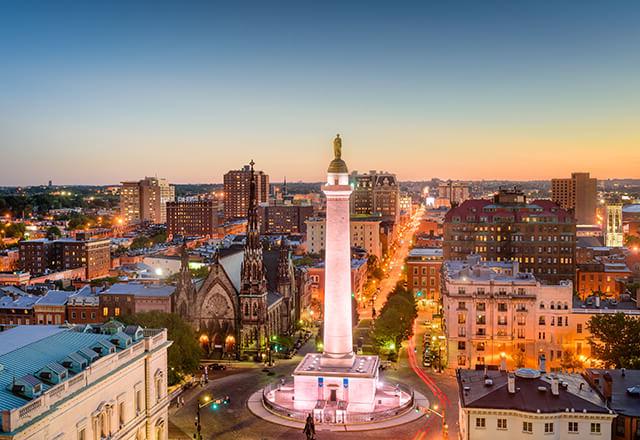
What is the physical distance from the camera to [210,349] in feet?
329

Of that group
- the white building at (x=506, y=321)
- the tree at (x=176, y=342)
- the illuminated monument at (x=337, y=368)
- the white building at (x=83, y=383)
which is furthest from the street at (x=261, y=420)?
the white building at (x=83, y=383)

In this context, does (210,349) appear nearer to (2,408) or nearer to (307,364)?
(307,364)

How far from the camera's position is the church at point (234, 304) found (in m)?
98.8

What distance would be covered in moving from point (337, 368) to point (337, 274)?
32.2 feet

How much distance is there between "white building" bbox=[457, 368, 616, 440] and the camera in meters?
53.8

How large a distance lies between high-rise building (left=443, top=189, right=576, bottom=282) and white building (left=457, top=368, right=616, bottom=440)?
81.2 meters

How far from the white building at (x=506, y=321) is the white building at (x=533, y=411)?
32113 millimetres

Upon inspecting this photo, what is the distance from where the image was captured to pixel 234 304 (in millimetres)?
101125

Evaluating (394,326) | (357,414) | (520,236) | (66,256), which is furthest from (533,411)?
(66,256)

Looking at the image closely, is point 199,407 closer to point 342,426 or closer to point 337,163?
point 342,426

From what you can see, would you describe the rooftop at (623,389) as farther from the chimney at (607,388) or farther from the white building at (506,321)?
the white building at (506,321)

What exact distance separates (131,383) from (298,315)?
225 ft

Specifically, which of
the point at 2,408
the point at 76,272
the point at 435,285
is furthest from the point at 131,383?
the point at 76,272

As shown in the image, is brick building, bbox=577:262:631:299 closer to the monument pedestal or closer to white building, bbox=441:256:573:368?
white building, bbox=441:256:573:368
